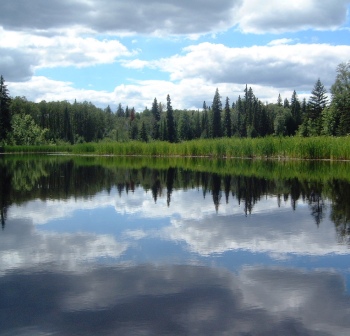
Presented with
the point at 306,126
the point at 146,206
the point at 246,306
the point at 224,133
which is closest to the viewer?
the point at 246,306

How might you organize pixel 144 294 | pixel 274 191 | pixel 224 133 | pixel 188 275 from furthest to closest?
pixel 224 133
pixel 274 191
pixel 188 275
pixel 144 294

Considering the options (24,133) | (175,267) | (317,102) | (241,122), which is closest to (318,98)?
(317,102)

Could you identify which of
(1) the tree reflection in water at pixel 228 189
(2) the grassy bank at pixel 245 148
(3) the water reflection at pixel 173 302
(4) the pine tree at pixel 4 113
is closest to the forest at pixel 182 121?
(4) the pine tree at pixel 4 113

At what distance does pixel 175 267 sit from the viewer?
7590 millimetres

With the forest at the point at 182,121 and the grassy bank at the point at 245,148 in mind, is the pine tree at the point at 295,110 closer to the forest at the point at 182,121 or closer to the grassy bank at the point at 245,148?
the forest at the point at 182,121

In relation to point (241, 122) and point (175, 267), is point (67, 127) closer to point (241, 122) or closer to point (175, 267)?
point (241, 122)

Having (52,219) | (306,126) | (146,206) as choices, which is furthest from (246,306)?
(306,126)

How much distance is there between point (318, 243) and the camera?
9367 millimetres

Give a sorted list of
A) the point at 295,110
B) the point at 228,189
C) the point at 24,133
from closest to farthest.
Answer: the point at 228,189, the point at 24,133, the point at 295,110

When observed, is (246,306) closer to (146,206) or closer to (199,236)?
(199,236)

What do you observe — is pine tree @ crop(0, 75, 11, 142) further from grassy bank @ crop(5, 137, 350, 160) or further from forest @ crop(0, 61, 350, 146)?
grassy bank @ crop(5, 137, 350, 160)

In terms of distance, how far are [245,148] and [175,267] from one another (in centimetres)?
4063

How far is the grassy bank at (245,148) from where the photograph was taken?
40.1m

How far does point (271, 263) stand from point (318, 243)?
194 cm
